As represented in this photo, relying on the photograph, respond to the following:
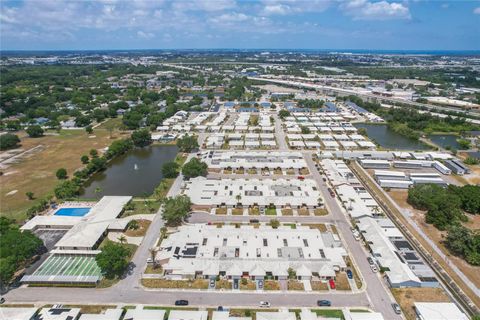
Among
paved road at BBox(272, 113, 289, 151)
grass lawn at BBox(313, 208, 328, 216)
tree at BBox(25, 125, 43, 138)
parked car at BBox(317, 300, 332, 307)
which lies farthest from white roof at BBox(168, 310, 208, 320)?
tree at BBox(25, 125, 43, 138)

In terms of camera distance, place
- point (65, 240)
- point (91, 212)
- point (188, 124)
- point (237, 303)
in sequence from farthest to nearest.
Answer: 1. point (188, 124)
2. point (91, 212)
3. point (65, 240)
4. point (237, 303)

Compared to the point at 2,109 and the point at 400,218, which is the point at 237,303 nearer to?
the point at 400,218

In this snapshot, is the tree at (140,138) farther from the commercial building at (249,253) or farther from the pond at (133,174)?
the commercial building at (249,253)

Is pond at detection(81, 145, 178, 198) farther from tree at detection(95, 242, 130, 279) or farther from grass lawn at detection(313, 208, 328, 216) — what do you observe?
grass lawn at detection(313, 208, 328, 216)

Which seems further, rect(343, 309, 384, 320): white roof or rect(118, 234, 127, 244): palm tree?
rect(118, 234, 127, 244): palm tree

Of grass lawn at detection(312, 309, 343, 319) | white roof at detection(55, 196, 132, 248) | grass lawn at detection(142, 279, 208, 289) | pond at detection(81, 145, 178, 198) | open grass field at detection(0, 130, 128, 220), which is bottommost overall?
pond at detection(81, 145, 178, 198)

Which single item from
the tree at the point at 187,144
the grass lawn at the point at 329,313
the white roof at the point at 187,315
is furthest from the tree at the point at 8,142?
the grass lawn at the point at 329,313

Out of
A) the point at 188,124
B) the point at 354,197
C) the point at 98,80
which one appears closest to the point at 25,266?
the point at 354,197
